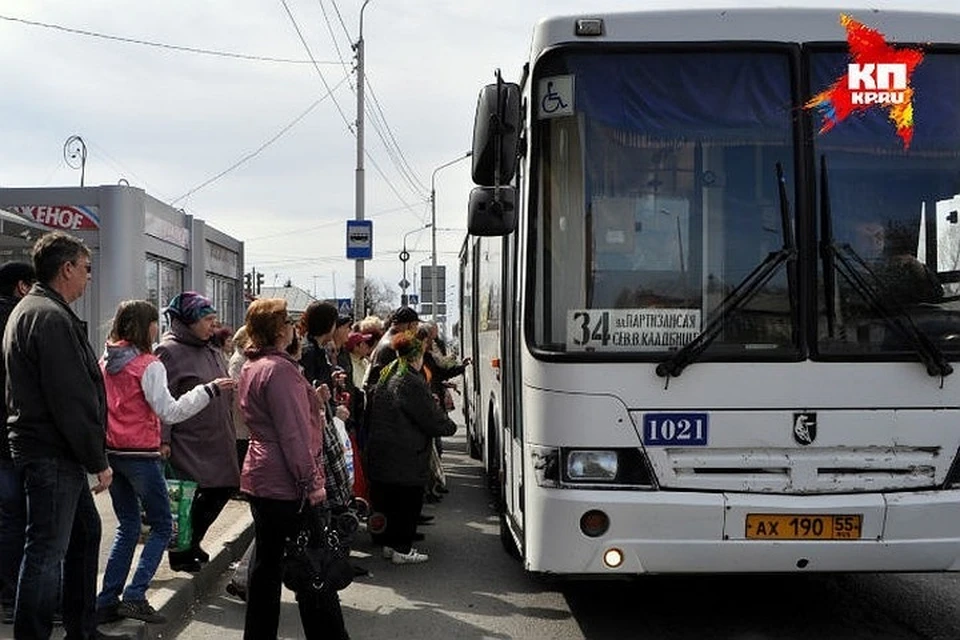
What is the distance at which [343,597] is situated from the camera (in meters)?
6.59

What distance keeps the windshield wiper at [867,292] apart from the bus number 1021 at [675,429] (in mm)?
780

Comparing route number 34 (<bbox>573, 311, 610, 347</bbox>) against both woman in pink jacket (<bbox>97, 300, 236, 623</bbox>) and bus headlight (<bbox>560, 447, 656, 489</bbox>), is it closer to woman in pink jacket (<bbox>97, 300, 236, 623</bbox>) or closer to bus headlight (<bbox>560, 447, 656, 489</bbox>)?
bus headlight (<bbox>560, 447, 656, 489</bbox>)

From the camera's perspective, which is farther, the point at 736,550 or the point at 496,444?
the point at 496,444

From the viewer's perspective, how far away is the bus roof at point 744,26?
510cm

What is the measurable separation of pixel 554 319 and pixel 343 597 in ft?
8.66

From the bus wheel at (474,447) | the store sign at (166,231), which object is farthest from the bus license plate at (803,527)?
the store sign at (166,231)

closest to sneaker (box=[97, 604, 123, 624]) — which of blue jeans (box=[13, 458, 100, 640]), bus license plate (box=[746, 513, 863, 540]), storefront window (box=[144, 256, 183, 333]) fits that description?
blue jeans (box=[13, 458, 100, 640])

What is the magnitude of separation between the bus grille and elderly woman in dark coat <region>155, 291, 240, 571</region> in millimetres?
2824

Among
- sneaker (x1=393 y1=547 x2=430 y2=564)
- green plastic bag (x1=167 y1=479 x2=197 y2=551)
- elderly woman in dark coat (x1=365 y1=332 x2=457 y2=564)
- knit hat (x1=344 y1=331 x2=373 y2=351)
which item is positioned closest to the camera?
green plastic bag (x1=167 y1=479 x2=197 y2=551)

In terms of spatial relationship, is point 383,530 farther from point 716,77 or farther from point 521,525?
point 716,77

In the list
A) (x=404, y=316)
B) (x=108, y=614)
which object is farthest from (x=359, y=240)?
(x=108, y=614)

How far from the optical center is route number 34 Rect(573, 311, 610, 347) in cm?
495

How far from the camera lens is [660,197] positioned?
16.4 ft

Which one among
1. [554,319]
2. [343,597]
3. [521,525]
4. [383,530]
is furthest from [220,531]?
[554,319]
